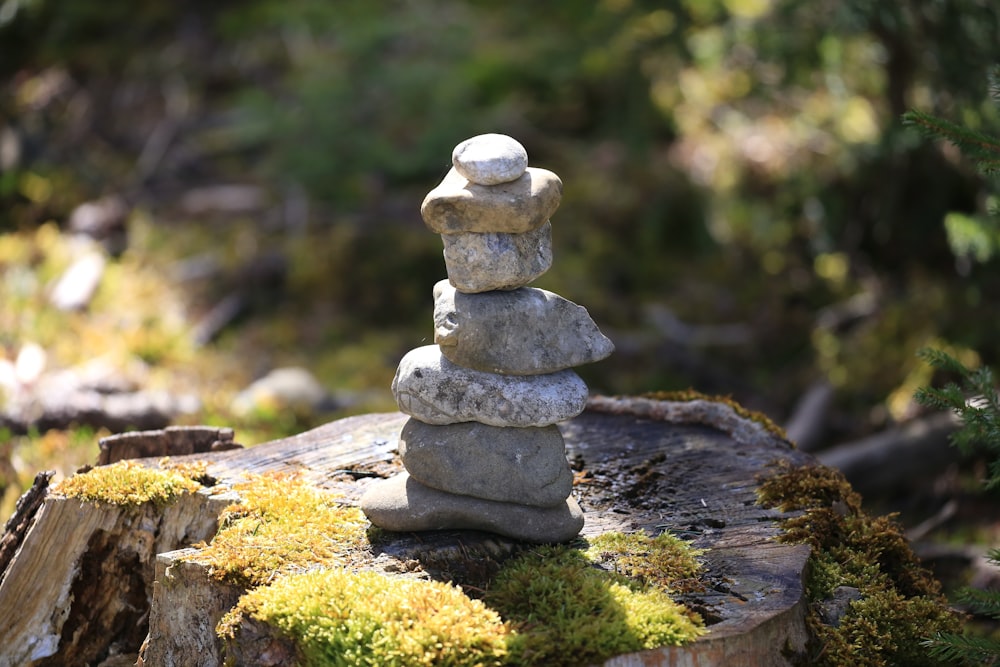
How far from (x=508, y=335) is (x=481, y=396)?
28 cm

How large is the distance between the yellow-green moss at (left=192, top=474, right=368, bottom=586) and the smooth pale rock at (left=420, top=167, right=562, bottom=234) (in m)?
1.39

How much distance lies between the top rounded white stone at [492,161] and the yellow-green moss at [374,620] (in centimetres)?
162

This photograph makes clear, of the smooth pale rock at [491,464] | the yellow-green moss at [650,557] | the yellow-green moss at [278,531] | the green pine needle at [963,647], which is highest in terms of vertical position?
the smooth pale rock at [491,464]

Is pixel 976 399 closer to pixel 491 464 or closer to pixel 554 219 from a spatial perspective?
pixel 491 464

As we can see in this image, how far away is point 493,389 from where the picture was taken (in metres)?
4.05

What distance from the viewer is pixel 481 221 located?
3922 millimetres

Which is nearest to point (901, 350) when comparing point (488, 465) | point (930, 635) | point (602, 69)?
point (602, 69)

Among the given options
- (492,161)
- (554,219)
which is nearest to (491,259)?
(492,161)

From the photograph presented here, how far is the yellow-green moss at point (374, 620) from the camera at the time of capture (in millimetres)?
3441

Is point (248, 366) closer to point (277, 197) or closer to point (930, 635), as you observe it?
point (277, 197)

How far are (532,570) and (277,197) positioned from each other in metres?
8.74

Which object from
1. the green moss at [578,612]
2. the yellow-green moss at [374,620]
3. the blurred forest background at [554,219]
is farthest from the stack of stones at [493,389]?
the blurred forest background at [554,219]

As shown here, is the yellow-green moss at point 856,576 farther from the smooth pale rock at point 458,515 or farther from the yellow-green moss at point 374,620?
the yellow-green moss at point 374,620

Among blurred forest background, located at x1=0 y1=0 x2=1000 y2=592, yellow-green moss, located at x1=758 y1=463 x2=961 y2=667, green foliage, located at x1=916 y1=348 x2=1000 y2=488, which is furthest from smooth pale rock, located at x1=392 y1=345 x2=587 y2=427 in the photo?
blurred forest background, located at x1=0 y1=0 x2=1000 y2=592
